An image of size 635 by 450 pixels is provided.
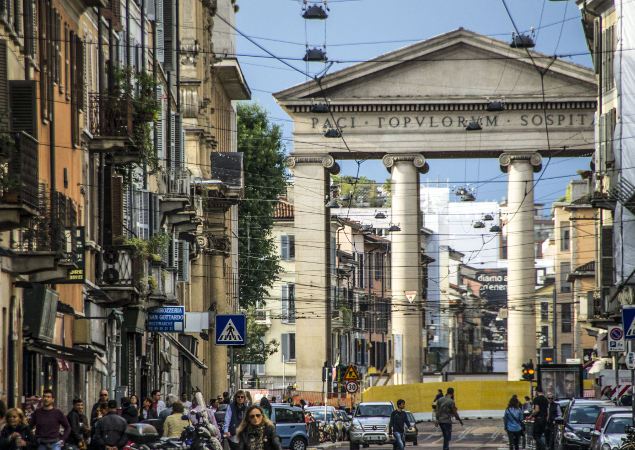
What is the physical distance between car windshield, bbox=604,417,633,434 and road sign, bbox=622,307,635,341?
2.21 m

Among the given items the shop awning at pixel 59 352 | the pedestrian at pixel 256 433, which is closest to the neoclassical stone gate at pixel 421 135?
the shop awning at pixel 59 352

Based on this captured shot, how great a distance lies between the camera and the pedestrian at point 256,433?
13.5m

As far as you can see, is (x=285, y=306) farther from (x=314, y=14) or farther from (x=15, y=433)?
(x=15, y=433)

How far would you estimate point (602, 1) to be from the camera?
45281mm

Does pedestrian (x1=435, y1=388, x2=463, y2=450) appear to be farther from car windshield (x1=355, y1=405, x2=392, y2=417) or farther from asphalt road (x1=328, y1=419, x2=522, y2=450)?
car windshield (x1=355, y1=405, x2=392, y2=417)

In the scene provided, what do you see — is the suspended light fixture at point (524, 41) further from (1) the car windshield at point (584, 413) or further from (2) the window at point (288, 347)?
(2) the window at point (288, 347)

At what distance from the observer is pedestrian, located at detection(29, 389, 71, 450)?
16391mm

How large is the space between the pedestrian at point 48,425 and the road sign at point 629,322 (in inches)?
404

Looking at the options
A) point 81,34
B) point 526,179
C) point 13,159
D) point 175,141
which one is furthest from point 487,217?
point 13,159

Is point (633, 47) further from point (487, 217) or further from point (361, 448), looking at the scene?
point (487, 217)

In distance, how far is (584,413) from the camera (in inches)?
1126

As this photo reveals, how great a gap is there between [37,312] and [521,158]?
124ft

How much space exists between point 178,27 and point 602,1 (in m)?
15.1

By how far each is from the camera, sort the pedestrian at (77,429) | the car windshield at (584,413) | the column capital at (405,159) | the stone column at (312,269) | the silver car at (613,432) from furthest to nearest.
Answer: the column capital at (405,159) → the stone column at (312,269) → the car windshield at (584,413) → the silver car at (613,432) → the pedestrian at (77,429)
